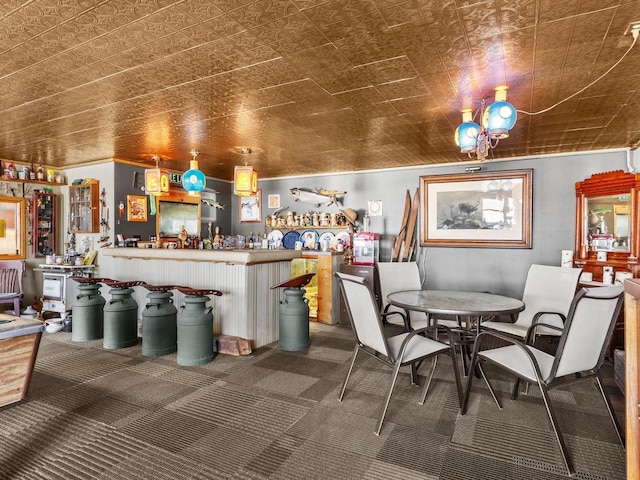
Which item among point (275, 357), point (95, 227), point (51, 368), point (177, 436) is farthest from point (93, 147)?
point (177, 436)

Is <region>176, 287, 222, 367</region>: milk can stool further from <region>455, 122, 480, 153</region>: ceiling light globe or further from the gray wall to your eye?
the gray wall

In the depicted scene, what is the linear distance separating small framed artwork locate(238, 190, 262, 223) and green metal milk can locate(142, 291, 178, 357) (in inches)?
151

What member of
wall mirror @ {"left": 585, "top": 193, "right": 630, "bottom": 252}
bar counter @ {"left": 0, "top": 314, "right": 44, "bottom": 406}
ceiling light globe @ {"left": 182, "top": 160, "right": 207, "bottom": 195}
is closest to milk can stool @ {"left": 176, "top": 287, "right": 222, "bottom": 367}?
bar counter @ {"left": 0, "top": 314, "right": 44, "bottom": 406}

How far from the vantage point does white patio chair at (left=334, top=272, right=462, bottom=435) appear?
2.63 metres

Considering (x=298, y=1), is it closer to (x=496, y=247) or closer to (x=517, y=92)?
(x=517, y=92)

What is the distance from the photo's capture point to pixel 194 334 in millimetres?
3852

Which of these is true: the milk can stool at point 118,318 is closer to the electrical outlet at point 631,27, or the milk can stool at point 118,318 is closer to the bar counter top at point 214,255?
the bar counter top at point 214,255

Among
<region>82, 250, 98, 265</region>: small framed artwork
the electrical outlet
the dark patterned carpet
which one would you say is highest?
the electrical outlet

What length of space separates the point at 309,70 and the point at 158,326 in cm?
307

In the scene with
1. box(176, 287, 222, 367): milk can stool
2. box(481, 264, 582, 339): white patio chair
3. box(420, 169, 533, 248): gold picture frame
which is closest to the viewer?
box(481, 264, 582, 339): white patio chair

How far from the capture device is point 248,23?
86.4 inches

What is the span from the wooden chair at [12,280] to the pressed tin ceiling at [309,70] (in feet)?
7.60

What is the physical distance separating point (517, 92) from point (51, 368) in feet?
16.6

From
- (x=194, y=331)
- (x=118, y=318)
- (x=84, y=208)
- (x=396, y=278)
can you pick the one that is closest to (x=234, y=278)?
(x=194, y=331)
